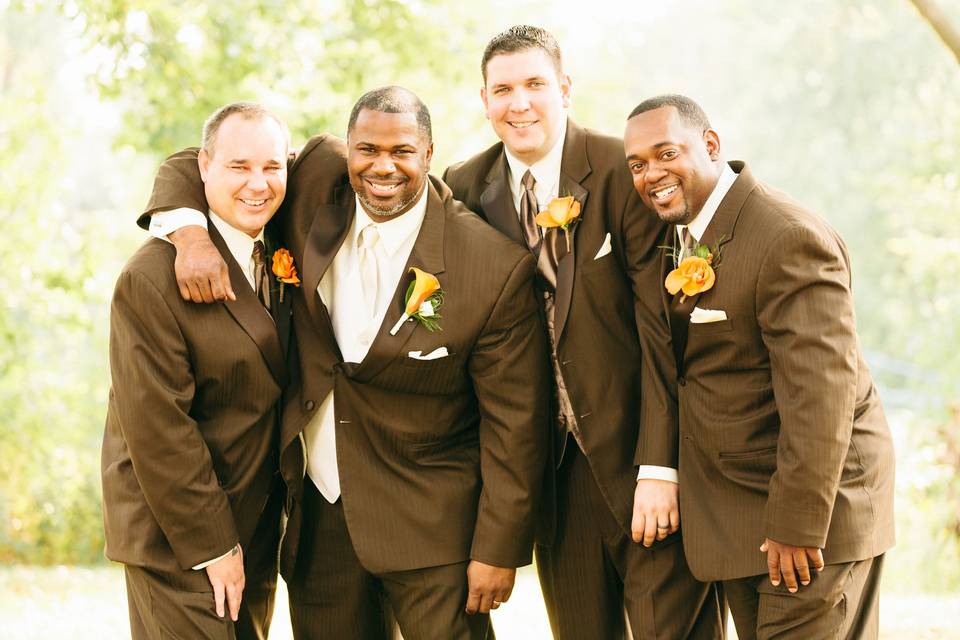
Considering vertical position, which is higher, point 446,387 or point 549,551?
point 446,387

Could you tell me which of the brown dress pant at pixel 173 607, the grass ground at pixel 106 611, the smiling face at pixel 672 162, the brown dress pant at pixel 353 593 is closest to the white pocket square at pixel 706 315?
the smiling face at pixel 672 162

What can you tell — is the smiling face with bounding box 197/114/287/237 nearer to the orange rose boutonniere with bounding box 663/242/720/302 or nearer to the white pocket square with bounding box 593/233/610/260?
the white pocket square with bounding box 593/233/610/260

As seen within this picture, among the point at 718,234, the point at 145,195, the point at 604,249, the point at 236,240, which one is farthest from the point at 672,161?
the point at 145,195

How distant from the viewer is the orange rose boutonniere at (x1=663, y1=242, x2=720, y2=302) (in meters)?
3.56

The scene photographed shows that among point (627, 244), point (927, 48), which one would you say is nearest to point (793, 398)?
point (627, 244)

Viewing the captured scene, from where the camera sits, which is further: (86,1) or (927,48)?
(927,48)

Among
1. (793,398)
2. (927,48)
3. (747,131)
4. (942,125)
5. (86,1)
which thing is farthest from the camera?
(747,131)

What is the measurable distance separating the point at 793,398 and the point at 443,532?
1337 millimetres

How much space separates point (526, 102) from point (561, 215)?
19.6 inches

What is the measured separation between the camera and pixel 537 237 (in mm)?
4125

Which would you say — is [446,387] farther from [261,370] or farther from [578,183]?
[578,183]

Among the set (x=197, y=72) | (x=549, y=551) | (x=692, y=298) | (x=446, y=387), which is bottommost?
(x=549, y=551)

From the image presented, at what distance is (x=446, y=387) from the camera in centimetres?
394

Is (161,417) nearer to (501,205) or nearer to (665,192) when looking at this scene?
(501,205)
